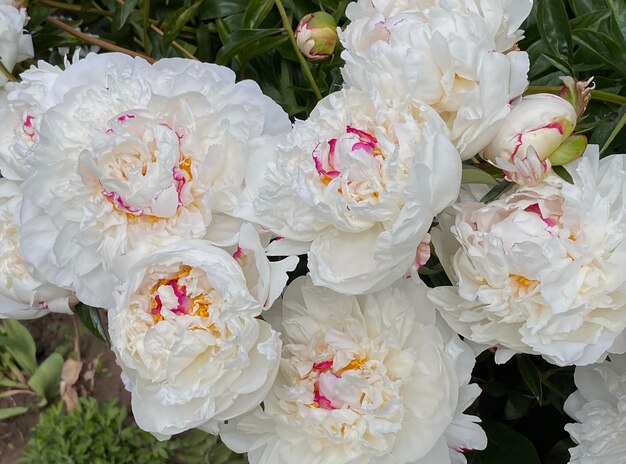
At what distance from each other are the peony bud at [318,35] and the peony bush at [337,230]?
0.07m

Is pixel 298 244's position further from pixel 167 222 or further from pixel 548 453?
pixel 548 453

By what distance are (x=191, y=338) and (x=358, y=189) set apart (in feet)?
0.49

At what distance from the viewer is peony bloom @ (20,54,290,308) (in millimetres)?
510

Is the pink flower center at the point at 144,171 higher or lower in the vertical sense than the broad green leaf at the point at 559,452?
higher

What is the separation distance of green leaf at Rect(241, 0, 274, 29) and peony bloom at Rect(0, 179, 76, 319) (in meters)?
0.28

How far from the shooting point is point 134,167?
0.51 meters

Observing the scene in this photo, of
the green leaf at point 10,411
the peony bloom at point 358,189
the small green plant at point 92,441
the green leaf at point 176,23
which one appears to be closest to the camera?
the peony bloom at point 358,189

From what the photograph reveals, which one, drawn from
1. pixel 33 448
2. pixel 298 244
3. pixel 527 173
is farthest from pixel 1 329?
pixel 527 173

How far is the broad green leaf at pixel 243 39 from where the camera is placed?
2.33 ft

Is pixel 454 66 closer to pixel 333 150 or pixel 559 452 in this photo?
pixel 333 150

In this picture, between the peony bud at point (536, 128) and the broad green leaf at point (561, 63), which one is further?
the broad green leaf at point (561, 63)

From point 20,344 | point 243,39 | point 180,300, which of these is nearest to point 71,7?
point 243,39

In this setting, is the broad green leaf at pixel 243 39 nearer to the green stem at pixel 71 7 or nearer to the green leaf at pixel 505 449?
the green stem at pixel 71 7

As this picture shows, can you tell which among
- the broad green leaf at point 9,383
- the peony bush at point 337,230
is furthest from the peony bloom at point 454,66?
the broad green leaf at point 9,383
